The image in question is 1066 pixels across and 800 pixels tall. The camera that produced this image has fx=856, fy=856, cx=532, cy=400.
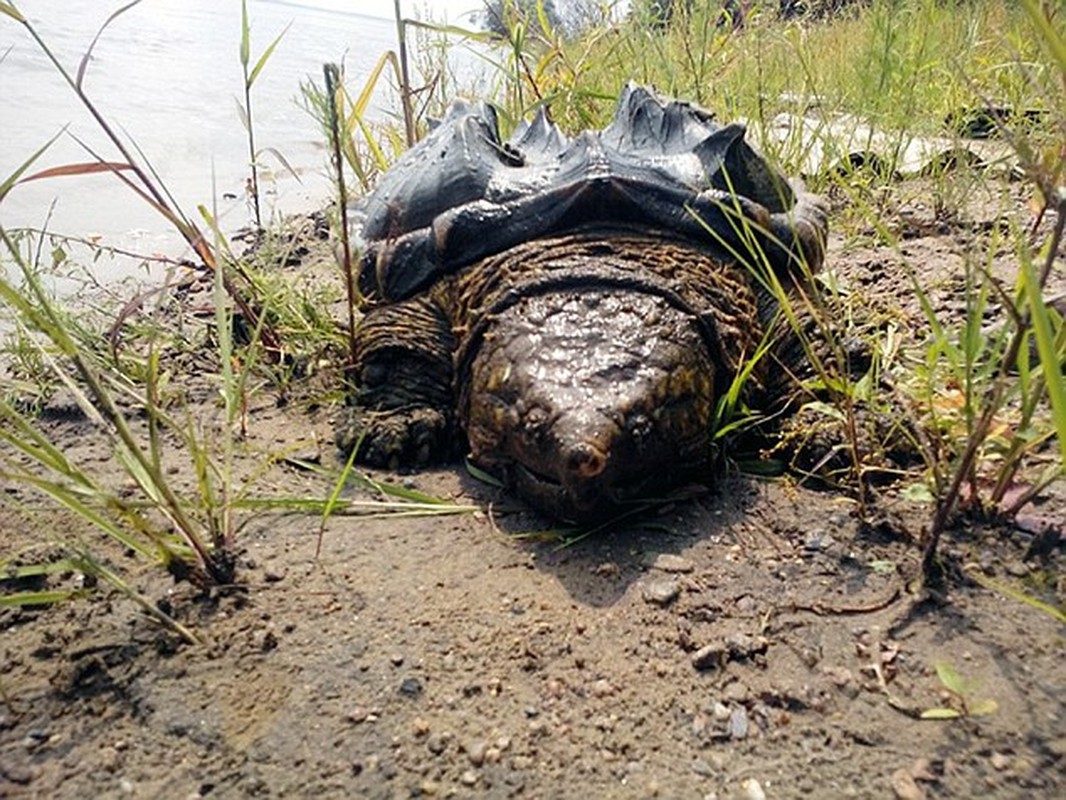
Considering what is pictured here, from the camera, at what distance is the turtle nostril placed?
1703 mm

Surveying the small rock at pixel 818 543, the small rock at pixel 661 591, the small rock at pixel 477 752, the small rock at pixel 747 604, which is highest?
the small rock at pixel 477 752

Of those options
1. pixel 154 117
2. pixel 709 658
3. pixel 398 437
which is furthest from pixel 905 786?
pixel 154 117

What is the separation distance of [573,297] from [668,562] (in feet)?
2.43

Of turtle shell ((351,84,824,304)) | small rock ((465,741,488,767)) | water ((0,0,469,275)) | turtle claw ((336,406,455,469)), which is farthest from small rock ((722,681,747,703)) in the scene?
water ((0,0,469,275))

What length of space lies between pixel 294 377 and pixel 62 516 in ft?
3.25

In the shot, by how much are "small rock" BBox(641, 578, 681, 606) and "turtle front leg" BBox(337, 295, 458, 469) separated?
2.77 ft

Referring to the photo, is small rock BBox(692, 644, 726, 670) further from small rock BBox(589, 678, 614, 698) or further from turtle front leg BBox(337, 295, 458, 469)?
turtle front leg BBox(337, 295, 458, 469)

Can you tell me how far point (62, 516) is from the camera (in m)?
1.80

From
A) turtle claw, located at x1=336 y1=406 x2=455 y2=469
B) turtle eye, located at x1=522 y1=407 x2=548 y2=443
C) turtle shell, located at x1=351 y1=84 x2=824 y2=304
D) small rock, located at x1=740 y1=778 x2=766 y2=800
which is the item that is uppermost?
turtle shell, located at x1=351 y1=84 x2=824 y2=304

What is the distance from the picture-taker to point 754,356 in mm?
2109

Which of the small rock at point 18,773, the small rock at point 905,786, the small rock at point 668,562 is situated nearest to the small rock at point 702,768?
the small rock at point 905,786

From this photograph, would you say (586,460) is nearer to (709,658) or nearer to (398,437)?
(709,658)

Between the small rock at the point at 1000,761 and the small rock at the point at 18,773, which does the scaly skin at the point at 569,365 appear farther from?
the small rock at the point at 18,773

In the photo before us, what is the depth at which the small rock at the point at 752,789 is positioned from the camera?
115 cm
